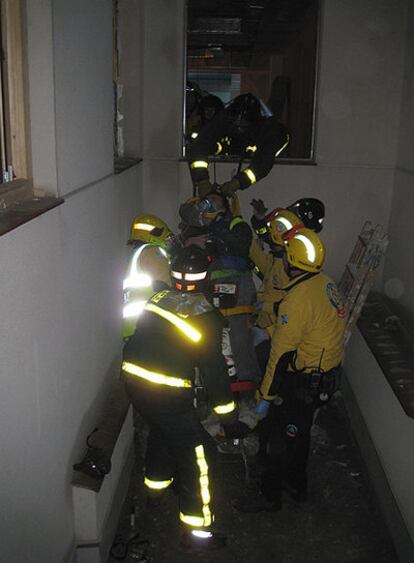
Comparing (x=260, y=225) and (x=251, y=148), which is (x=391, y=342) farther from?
(x=251, y=148)

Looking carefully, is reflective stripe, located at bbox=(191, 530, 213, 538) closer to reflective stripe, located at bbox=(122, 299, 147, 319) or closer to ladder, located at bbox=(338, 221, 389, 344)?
reflective stripe, located at bbox=(122, 299, 147, 319)

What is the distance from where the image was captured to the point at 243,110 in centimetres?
630

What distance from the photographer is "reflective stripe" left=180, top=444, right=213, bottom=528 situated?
3842 mm

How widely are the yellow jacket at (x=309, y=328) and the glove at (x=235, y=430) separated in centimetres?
33

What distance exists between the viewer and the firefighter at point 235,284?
488 cm

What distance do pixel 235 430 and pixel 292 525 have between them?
78cm

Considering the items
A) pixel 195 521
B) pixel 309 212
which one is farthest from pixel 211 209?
pixel 195 521

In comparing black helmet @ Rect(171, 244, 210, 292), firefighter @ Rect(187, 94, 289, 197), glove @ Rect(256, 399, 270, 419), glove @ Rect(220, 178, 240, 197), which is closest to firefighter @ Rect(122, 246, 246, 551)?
black helmet @ Rect(171, 244, 210, 292)

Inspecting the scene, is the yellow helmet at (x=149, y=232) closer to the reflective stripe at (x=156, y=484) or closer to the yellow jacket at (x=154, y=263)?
the yellow jacket at (x=154, y=263)

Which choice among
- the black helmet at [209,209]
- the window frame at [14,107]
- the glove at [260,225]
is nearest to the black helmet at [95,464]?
the window frame at [14,107]

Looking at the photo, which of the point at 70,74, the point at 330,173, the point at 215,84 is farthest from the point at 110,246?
the point at 215,84

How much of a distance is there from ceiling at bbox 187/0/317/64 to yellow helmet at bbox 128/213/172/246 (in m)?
3.99

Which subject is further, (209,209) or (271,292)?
(209,209)

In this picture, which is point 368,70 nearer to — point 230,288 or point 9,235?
point 230,288
